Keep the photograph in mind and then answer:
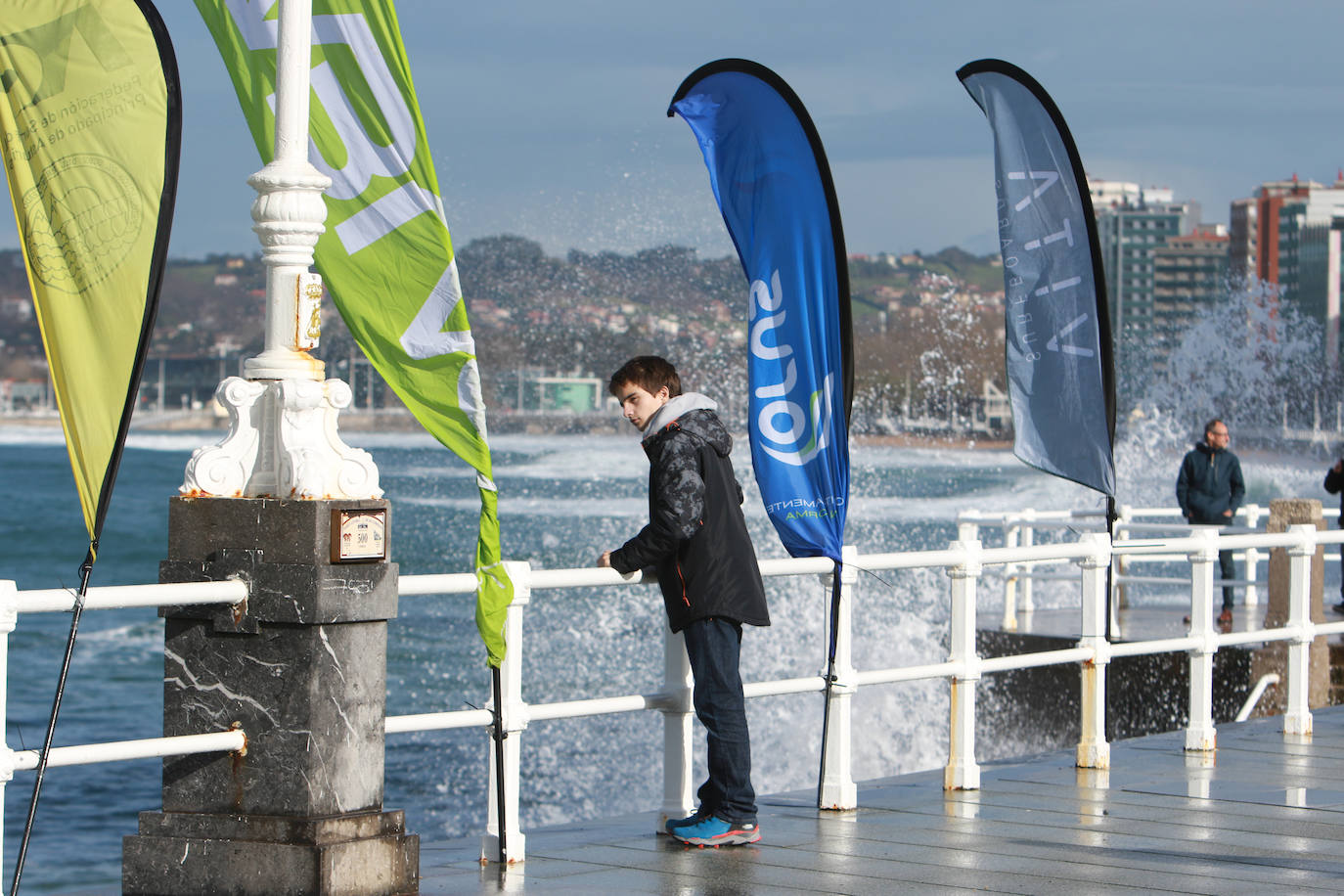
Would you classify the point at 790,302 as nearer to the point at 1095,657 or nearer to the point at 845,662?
the point at 845,662

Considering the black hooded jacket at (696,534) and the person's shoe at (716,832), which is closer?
the black hooded jacket at (696,534)

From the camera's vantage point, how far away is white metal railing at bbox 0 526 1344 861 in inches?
204

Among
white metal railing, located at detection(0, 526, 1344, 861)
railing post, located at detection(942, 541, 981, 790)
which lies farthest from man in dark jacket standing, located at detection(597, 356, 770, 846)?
railing post, located at detection(942, 541, 981, 790)

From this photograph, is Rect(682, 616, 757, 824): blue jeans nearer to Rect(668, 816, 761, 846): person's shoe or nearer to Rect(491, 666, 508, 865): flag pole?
Rect(668, 816, 761, 846): person's shoe

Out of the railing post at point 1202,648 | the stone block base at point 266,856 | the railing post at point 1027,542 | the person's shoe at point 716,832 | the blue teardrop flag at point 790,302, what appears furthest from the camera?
the railing post at point 1027,542

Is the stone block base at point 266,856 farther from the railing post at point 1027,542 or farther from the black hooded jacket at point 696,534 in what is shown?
the railing post at point 1027,542

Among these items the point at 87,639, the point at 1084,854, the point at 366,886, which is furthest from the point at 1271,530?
the point at 87,639

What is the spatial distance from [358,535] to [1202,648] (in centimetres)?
562

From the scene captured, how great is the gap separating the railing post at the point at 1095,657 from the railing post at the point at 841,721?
1.69 meters

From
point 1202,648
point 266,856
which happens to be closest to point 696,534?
point 266,856

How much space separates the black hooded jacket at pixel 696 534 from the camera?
6219 millimetres

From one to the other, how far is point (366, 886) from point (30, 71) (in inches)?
106

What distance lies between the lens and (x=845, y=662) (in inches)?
295

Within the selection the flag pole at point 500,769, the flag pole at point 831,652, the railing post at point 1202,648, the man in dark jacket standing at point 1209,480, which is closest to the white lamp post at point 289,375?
the flag pole at point 500,769
